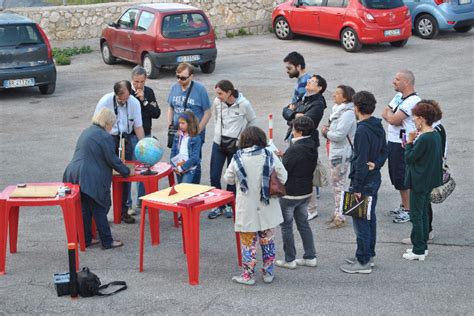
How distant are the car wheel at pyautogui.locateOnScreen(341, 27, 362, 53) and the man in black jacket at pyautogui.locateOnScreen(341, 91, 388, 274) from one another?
13.2 m

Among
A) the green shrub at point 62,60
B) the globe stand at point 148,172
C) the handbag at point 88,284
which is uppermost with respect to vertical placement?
the globe stand at point 148,172

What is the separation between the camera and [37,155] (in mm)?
13664

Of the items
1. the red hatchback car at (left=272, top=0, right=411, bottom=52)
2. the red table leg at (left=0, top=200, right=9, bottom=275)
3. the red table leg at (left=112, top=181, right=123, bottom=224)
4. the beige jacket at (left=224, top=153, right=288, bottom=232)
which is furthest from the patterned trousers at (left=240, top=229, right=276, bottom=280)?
the red hatchback car at (left=272, top=0, right=411, bottom=52)

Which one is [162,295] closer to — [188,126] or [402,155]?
[188,126]

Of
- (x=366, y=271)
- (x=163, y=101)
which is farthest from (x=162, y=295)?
(x=163, y=101)

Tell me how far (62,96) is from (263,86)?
421 cm

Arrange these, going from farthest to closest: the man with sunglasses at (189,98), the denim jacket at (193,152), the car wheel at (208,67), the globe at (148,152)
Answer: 1. the car wheel at (208,67)
2. the man with sunglasses at (189,98)
3. the denim jacket at (193,152)
4. the globe at (148,152)

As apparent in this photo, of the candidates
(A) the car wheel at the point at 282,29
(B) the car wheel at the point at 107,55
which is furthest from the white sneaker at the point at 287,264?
(A) the car wheel at the point at 282,29

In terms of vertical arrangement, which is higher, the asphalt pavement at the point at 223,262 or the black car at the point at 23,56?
the black car at the point at 23,56

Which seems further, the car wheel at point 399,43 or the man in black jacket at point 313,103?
the car wheel at point 399,43

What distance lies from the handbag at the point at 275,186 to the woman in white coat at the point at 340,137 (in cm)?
197

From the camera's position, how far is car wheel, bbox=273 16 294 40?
78.2 ft

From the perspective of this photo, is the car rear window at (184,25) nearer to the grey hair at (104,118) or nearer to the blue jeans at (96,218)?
the grey hair at (104,118)

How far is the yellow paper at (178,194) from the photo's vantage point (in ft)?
28.8
